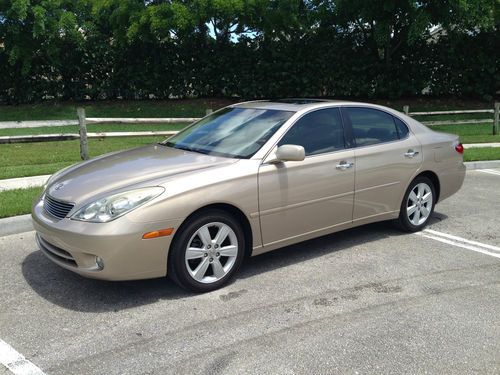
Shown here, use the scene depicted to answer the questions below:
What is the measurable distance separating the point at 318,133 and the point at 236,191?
4.11 feet

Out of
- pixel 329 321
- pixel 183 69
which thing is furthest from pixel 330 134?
pixel 183 69

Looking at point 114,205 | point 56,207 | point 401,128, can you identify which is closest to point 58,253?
point 56,207

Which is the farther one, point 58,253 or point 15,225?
point 15,225

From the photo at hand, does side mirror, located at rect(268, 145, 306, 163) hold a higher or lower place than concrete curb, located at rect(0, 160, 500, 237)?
higher

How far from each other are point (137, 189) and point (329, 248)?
7.63 feet

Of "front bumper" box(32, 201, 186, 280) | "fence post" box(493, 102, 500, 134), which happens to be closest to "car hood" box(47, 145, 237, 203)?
"front bumper" box(32, 201, 186, 280)

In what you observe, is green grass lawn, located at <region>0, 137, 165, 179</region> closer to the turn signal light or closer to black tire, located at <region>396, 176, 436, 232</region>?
the turn signal light

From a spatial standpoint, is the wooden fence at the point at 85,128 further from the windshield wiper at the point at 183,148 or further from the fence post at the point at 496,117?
the windshield wiper at the point at 183,148

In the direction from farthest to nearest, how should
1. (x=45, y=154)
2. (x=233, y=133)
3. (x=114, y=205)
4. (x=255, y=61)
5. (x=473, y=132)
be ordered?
(x=255, y=61) < (x=473, y=132) < (x=45, y=154) < (x=233, y=133) < (x=114, y=205)

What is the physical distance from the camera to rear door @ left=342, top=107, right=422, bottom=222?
5.38 m

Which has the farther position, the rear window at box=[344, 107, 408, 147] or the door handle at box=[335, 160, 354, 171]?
the rear window at box=[344, 107, 408, 147]

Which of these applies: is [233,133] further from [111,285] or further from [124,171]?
[111,285]

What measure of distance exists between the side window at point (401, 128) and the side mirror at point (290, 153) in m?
1.79

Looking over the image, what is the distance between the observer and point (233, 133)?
16.8 ft
